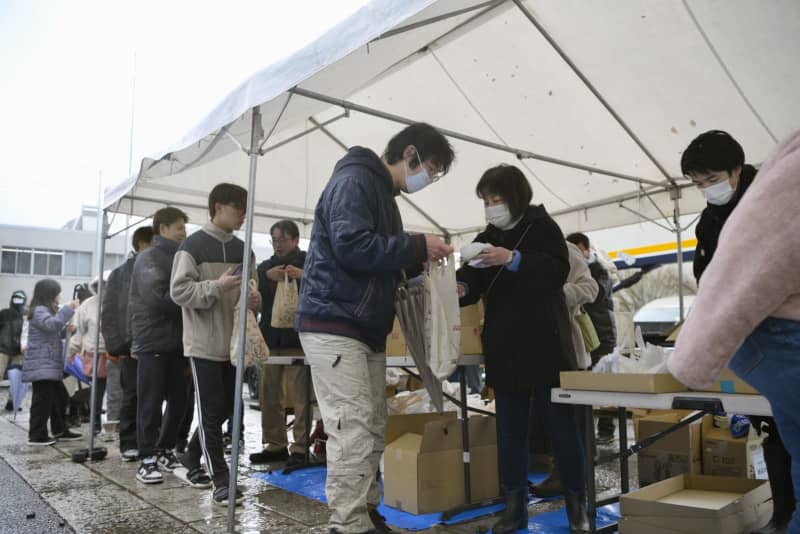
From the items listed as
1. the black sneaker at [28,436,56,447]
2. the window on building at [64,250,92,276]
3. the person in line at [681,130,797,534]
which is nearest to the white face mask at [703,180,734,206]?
the person in line at [681,130,797,534]

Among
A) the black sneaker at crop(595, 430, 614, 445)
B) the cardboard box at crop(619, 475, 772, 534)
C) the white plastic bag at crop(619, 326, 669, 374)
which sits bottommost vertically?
the black sneaker at crop(595, 430, 614, 445)

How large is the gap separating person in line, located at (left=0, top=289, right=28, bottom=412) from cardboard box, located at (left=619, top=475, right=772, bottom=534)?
300 inches

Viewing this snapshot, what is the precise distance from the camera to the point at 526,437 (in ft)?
8.30

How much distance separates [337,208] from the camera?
2.06m

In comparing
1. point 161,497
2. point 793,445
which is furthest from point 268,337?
point 793,445

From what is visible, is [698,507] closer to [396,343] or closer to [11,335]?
[396,343]

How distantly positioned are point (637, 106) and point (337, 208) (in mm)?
3446

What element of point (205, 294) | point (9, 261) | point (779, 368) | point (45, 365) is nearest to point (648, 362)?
point (779, 368)

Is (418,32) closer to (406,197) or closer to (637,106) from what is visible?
(637,106)

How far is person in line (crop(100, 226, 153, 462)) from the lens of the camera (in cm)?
436

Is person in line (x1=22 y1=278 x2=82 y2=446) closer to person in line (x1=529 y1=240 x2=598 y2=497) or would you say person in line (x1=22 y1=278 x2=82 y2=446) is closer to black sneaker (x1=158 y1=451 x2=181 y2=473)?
black sneaker (x1=158 y1=451 x2=181 y2=473)

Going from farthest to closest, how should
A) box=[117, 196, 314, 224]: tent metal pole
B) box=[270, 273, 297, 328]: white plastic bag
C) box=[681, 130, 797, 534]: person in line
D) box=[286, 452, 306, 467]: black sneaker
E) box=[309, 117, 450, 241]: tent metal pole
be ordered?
box=[309, 117, 450, 241]: tent metal pole < box=[117, 196, 314, 224]: tent metal pole < box=[286, 452, 306, 467]: black sneaker < box=[270, 273, 297, 328]: white plastic bag < box=[681, 130, 797, 534]: person in line

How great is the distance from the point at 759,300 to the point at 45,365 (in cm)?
555

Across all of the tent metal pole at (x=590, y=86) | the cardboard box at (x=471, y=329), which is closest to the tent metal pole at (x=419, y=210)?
the tent metal pole at (x=590, y=86)
